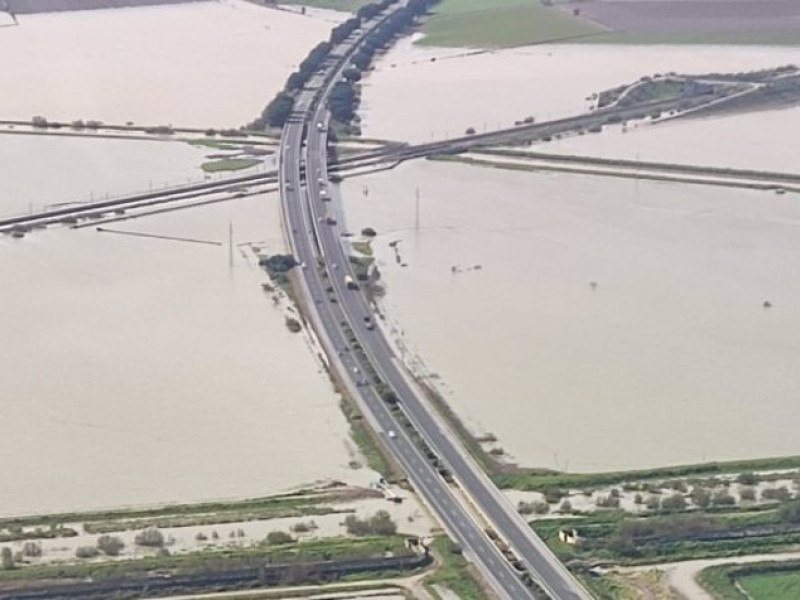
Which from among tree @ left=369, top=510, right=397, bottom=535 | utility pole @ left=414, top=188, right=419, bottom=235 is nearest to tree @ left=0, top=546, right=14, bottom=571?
tree @ left=369, top=510, right=397, bottom=535

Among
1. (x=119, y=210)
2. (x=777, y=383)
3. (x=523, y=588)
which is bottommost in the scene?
(x=523, y=588)

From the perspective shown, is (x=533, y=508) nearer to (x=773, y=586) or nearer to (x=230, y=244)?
(x=773, y=586)

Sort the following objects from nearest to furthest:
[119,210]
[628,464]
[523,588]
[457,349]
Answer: [523,588]
[628,464]
[457,349]
[119,210]

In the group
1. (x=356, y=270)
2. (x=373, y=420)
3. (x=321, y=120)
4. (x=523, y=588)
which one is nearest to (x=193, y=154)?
(x=321, y=120)

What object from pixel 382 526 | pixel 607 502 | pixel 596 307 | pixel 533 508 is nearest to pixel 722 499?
pixel 607 502

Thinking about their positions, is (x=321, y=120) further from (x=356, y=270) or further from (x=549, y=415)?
(x=549, y=415)

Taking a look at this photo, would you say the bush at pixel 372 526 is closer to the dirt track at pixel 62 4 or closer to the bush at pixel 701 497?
the bush at pixel 701 497

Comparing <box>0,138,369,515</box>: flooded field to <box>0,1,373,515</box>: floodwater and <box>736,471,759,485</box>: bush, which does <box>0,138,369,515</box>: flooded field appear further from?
<box>736,471,759,485</box>: bush

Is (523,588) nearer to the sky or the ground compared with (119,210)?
nearer to the ground
